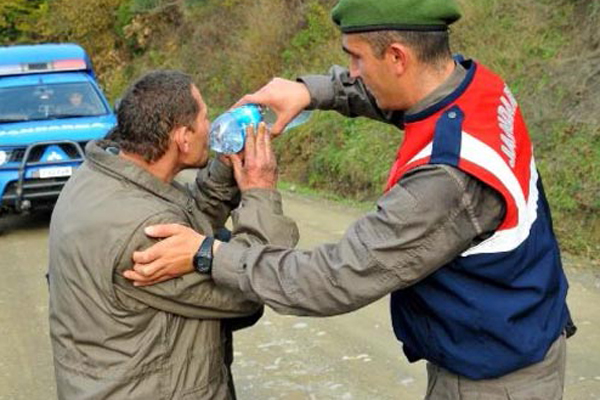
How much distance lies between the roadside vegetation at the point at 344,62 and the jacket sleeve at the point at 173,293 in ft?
18.2

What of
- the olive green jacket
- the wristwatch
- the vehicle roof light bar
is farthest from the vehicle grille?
the wristwatch

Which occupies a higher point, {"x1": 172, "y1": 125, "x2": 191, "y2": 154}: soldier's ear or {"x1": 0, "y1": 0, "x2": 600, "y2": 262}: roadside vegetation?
{"x1": 172, "y1": 125, "x2": 191, "y2": 154}: soldier's ear

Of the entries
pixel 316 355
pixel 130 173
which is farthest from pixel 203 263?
pixel 316 355

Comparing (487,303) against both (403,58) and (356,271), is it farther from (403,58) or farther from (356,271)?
(403,58)

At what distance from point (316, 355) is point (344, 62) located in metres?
8.54

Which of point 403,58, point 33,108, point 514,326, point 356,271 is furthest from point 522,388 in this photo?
point 33,108

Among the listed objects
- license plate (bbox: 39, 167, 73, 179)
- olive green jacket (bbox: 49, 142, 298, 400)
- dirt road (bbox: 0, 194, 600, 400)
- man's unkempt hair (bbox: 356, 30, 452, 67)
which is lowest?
license plate (bbox: 39, 167, 73, 179)

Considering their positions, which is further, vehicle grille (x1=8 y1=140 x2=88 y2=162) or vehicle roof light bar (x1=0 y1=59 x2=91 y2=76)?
vehicle roof light bar (x1=0 y1=59 x2=91 y2=76)

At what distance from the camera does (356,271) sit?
6.79 ft

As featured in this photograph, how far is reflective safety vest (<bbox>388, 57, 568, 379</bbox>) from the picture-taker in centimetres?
203

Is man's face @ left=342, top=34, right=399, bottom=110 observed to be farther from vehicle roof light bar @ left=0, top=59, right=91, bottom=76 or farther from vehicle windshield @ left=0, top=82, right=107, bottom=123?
vehicle roof light bar @ left=0, top=59, right=91, bottom=76

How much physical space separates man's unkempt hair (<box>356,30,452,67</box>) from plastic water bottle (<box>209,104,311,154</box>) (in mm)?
562

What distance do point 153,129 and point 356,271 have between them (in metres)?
0.79

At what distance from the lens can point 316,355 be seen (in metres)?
5.60
